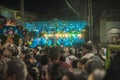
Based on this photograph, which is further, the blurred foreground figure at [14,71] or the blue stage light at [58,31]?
the blue stage light at [58,31]

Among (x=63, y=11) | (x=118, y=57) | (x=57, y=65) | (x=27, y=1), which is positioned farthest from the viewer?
(x=63, y=11)

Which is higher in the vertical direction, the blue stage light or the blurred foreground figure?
the blue stage light

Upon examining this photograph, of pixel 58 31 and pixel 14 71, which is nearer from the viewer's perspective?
pixel 14 71

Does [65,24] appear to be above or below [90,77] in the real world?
above

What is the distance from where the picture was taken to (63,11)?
51969 millimetres

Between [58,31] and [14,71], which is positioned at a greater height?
[58,31]

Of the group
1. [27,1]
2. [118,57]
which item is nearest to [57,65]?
[118,57]

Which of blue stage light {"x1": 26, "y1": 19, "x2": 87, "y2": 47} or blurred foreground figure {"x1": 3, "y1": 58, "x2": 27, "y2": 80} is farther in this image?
blue stage light {"x1": 26, "y1": 19, "x2": 87, "y2": 47}

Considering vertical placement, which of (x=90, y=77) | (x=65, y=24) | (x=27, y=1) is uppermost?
(x=27, y=1)

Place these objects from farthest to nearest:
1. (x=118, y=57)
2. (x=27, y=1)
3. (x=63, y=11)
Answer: (x=63, y=11) < (x=27, y=1) < (x=118, y=57)

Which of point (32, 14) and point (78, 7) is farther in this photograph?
point (32, 14)

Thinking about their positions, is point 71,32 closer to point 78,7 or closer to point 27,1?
point 78,7

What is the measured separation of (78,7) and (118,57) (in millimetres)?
31029

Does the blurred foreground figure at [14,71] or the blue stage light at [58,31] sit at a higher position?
the blue stage light at [58,31]
